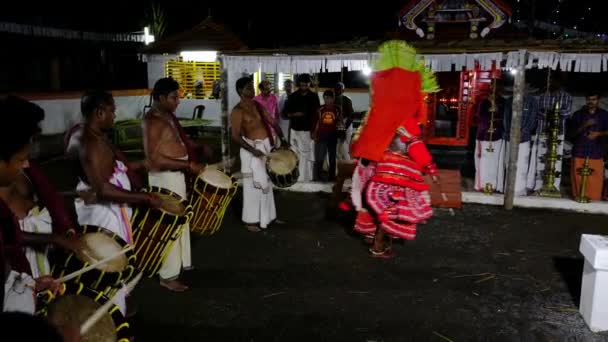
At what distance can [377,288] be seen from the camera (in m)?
4.93

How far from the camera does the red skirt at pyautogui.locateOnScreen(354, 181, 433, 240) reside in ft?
18.1

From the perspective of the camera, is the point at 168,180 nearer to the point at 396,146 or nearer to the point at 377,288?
the point at 377,288

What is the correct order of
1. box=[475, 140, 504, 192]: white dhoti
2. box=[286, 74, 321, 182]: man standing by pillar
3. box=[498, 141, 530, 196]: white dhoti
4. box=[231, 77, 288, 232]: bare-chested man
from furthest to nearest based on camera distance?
1. box=[286, 74, 321, 182]: man standing by pillar
2. box=[475, 140, 504, 192]: white dhoti
3. box=[498, 141, 530, 196]: white dhoti
4. box=[231, 77, 288, 232]: bare-chested man

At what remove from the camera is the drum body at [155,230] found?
4.23 metres

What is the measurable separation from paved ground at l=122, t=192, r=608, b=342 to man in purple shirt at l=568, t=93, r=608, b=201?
1098 millimetres

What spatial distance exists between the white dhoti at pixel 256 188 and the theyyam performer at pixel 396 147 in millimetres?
1384

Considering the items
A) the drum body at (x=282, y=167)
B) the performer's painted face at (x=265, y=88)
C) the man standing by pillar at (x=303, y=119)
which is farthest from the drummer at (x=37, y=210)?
the performer's painted face at (x=265, y=88)

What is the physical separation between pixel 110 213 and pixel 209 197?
143 cm

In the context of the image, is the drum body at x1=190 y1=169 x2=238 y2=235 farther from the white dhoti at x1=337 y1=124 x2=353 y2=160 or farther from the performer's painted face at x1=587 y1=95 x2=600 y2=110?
the performer's painted face at x1=587 y1=95 x2=600 y2=110

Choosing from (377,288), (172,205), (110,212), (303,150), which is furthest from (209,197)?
(303,150)

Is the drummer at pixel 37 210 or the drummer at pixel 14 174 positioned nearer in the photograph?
the drummer at pixel 14 174

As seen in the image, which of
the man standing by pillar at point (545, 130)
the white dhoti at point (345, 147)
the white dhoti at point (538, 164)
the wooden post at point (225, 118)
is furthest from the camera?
the white dhoti at point (345, 147)

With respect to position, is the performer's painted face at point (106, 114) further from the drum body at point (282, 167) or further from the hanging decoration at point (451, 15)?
the hanging decoration at point (451, 15)

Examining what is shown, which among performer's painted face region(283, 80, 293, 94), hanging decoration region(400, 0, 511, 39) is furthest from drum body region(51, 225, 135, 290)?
hanging decoration region(400, 0, 511, 39)
